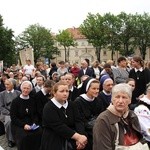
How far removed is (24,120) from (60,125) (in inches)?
91.6

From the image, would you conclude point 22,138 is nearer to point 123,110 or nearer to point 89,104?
point 89,104

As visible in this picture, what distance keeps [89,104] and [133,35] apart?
250 ft

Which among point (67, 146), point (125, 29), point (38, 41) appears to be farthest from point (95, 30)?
point (67, 146)

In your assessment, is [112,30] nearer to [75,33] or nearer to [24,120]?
[75,33]

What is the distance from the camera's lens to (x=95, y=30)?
72.0m

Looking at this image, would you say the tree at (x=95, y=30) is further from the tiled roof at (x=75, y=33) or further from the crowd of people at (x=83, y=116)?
the crowd of people at (x=83, y=116)

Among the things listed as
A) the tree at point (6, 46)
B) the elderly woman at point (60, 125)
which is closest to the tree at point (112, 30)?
the tree at point (6, 46)

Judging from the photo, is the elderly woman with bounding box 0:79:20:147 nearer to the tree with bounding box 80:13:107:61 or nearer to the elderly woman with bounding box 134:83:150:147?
the elderly woman with bounding box 134:83:150:147

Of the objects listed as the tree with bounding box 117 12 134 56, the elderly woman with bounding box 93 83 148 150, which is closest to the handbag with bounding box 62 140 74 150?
the elderly woman with bounding box 93 83 148 150

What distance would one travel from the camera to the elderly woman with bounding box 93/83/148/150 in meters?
3.70

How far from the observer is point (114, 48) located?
7744 cm

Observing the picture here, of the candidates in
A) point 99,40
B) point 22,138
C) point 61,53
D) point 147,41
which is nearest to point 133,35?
point 147,41

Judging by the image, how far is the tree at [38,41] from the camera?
312ft

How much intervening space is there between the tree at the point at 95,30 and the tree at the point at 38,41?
23746mm
